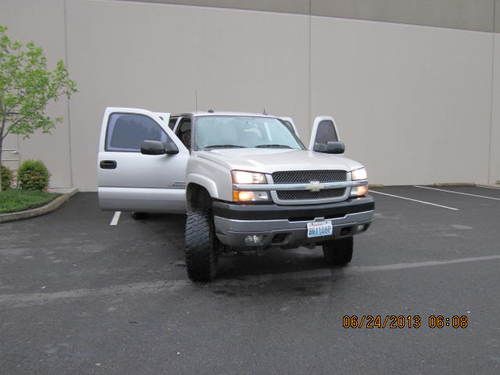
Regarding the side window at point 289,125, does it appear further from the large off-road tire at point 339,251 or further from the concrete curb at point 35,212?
the concrete curb at point 35,212

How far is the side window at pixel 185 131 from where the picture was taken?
6.18 meters

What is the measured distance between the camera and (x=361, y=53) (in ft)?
49.5

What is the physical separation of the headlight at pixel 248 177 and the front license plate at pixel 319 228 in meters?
0.65

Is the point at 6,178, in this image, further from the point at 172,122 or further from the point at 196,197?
the point at 196,197

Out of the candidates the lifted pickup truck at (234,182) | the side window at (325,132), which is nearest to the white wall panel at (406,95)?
the side window at (325,132)

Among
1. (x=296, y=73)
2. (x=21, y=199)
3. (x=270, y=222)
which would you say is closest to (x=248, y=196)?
(x=270, y=222)

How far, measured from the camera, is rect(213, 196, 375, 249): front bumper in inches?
171

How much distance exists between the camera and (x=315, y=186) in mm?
A: 4613

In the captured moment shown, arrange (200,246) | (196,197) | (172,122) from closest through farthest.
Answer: (200,246) → (196,197) → (172,122)

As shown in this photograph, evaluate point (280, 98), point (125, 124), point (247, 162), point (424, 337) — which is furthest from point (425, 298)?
point (280, 98)

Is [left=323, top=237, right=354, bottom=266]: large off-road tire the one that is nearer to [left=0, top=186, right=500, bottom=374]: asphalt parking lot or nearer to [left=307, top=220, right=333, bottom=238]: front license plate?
[left=0, top=186, right=500, bottom=374]: asphalt parking lot

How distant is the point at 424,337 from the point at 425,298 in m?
0.94

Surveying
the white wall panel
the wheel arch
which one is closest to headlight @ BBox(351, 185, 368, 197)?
the wheel arch

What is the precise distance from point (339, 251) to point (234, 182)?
189cm
